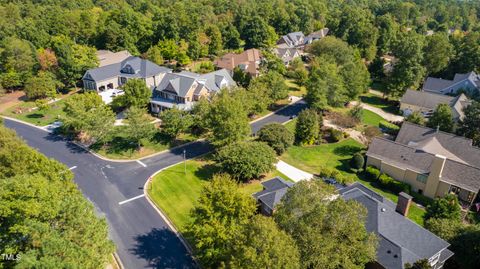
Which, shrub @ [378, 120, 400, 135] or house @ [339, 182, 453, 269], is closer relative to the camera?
house @ [339, 182, 453, 269]

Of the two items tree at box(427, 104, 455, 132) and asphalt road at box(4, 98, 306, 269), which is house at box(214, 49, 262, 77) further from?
tree at box(427, 104, 455, 132)

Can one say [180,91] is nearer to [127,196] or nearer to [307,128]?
[307,128]

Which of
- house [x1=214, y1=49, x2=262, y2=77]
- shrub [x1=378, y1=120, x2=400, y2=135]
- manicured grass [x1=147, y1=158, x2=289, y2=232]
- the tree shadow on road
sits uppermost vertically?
house [x1=214, y1=49, x2=262, y2=77]

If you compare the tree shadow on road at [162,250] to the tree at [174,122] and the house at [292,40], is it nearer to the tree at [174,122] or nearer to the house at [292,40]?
the tree at [174,122]

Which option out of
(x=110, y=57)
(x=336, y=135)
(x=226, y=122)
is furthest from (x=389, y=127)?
(x=110, y=57)

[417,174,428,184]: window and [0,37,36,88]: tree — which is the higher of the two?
[0,37,36,88]: tree

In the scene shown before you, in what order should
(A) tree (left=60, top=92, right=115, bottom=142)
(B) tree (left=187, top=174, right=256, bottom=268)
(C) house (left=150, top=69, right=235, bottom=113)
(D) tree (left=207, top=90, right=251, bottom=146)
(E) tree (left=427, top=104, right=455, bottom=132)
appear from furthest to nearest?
1. (C) house (left=150, top=69, right=235, bottom=113)
2. (E) tree (left=427, top=104, right=455, bottom=132)
3. (A) tree (left=60, top=92, right=115, bottom=142)
4. (D) tree (left=207, top=90, right=251, bottom=146)
5. (B) tree (left=187, top=174, right=256, bottom=268)

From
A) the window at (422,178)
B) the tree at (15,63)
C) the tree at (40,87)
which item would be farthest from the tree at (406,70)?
the tree at (15,63)

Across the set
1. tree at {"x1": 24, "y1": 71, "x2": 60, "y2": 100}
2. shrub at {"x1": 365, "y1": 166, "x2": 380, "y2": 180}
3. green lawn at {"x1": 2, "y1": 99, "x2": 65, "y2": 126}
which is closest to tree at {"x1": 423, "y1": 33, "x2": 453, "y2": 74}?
shrub at {"x1": 365, "y1": 166, "x2": 380, "y2": 180}
